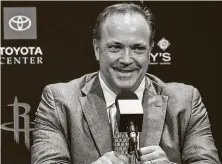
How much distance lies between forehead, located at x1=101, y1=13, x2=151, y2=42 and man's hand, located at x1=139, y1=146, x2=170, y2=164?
53 centimetres

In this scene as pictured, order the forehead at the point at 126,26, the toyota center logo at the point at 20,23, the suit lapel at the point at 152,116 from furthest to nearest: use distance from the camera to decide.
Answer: the toyota center logo at the point at 20,23 → the suit lapel at the point at 152,116 → the forehead at the point at 126,26

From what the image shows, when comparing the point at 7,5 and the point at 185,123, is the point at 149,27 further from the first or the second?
the point at 7,5

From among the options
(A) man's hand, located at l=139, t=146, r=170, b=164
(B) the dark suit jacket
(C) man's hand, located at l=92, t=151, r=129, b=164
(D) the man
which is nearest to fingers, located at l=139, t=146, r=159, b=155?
(A) man's hand, located at l=139, t=146, r=170, b=164

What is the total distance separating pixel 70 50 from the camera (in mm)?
2936

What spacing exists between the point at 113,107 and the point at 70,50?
2.85 feet

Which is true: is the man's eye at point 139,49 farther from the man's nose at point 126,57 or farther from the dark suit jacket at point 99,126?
the dark suit jacket at point 99,126

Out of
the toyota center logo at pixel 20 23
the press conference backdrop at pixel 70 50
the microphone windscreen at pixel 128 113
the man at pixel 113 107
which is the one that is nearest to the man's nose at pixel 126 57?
the man at pixel 113 107

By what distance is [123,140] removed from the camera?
2010 millimetres

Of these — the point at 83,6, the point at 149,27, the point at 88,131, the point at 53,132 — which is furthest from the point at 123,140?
the point at 83,6

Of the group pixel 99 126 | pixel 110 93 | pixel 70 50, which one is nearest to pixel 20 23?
pixel 70 50

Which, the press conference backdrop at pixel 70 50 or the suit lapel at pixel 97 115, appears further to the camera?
the press conference backdrop at pixel 70 50

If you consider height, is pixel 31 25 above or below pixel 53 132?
above

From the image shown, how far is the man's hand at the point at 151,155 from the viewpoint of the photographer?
Result: 1601 millimetres

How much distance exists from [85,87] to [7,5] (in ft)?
3.26
